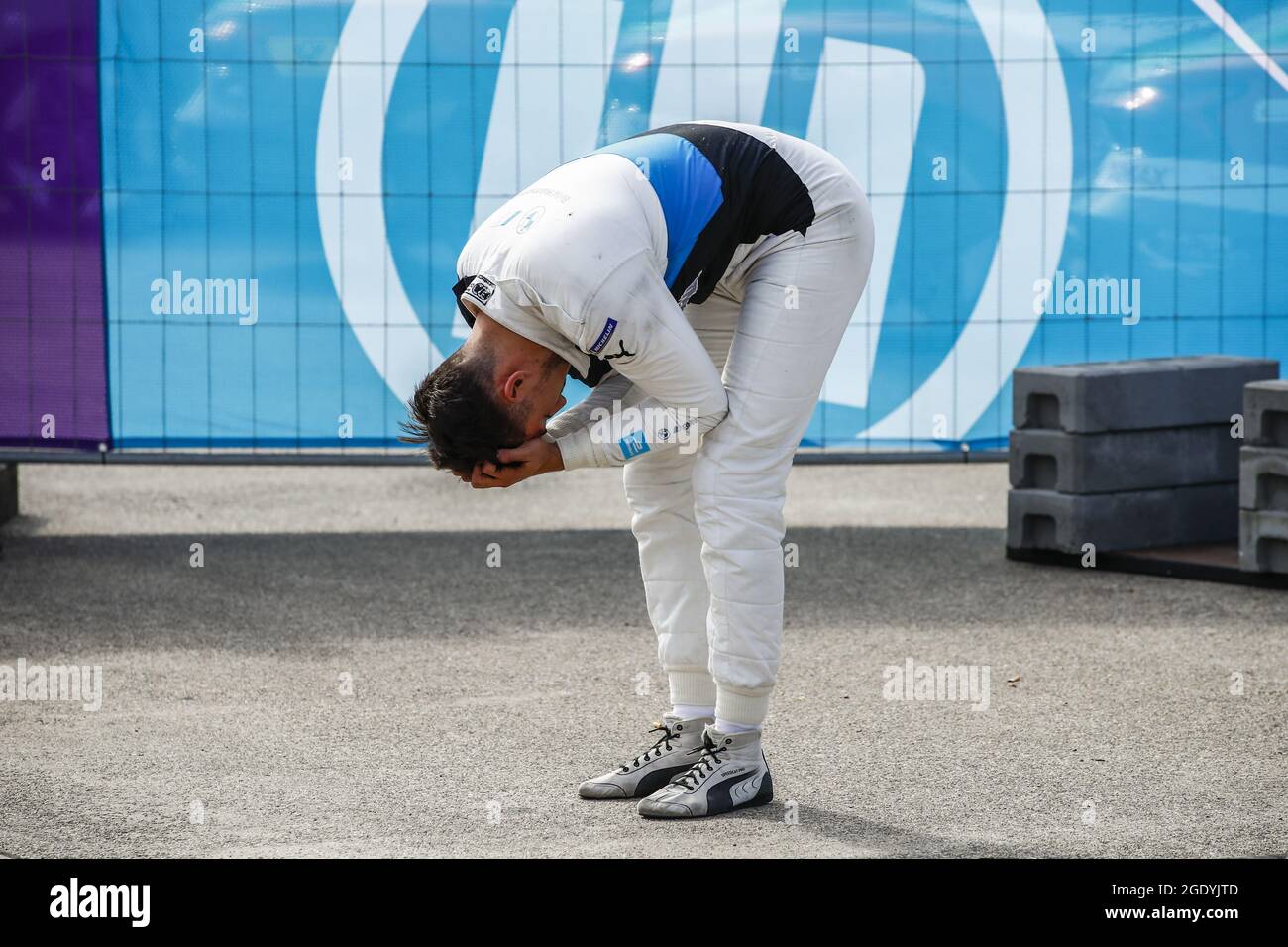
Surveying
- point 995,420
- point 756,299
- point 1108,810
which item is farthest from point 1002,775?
point 995,420

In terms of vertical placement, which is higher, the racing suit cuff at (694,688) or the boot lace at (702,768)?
the racing suit cuff at (694,688)

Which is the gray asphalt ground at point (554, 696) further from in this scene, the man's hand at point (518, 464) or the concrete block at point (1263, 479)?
the man's hand at point (518, 464)

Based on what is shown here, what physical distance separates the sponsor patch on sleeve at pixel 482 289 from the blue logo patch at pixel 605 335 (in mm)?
271

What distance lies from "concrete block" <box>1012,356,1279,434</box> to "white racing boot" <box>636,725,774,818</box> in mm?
3621

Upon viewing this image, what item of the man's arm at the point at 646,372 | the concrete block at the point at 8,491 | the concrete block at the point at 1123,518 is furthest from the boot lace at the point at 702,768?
the concrete block at the point at 8,491

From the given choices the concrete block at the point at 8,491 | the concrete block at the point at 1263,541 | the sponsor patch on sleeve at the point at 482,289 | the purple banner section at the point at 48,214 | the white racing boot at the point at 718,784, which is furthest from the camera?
the concrete block at the point at 8,491

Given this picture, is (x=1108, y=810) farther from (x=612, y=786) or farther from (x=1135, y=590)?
(x=1135, y=590)

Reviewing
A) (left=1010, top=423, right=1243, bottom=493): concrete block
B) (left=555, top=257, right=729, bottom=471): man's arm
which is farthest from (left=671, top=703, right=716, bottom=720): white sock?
(left=1010, top=423, right=1243, bottom=493): concrete block

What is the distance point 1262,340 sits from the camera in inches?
317

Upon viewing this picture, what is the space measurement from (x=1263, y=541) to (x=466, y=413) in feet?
13.7

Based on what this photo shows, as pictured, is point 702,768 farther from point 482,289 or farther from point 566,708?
point 482,289

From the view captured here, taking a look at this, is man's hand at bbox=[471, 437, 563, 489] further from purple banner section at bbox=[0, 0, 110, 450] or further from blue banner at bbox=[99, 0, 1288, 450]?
purple banner section at bbox=[0, 0, 110, 450]

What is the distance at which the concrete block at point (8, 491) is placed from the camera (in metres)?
8.62

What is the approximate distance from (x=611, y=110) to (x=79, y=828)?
15.7 ft
